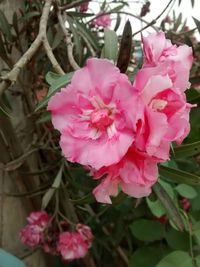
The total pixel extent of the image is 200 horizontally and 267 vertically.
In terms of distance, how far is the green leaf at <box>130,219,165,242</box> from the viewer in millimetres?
1110

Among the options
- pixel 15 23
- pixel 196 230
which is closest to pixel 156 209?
pixel 196 230

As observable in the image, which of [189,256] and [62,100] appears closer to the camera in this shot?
[62,100]

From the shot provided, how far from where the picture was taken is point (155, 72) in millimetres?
448

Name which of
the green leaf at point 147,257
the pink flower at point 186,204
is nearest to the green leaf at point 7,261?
the green leaf at point 147,257

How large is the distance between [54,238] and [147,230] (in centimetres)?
22

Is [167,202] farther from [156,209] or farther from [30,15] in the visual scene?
[30,15]

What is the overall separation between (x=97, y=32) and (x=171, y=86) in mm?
1037

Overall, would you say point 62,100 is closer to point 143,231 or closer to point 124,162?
point 124,162

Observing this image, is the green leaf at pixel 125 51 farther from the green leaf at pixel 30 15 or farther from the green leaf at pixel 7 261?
the green leaf at pixel 30 15

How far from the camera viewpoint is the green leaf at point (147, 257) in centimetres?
111

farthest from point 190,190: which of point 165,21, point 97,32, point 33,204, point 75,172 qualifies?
point 165,21

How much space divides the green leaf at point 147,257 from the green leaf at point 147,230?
1.6 inches

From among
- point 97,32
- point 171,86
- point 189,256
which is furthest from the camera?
point 97,32

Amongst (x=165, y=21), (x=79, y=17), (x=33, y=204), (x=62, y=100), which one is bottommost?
(x=33, y=204)
